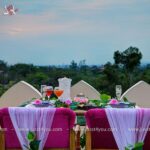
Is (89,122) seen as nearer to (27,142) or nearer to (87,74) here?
(27,142)

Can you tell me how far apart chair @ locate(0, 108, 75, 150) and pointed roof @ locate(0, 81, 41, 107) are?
184 centimetres

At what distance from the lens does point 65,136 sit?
2.52 metres

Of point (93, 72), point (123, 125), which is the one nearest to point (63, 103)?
point (123, 125)

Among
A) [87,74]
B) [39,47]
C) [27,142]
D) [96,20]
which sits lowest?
[27,142]

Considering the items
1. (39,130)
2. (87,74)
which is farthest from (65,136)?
(87,74)

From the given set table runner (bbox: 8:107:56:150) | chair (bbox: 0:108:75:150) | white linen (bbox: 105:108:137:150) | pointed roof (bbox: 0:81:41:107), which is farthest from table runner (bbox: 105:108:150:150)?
pointed roof (bbox: 0:81:41:107)

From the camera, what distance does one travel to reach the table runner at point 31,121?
246 cm

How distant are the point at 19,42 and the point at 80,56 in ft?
2.59

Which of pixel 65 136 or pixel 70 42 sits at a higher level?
pixel 70 42

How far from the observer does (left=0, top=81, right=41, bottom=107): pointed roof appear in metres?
4.38

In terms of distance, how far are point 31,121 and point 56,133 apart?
170 mm

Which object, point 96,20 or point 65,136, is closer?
point 65,136

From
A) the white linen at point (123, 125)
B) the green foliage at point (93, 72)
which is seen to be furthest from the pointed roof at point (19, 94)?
the white linen at point (123, 125)

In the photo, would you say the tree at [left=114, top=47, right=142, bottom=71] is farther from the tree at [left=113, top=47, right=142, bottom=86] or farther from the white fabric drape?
the white fabric drape
